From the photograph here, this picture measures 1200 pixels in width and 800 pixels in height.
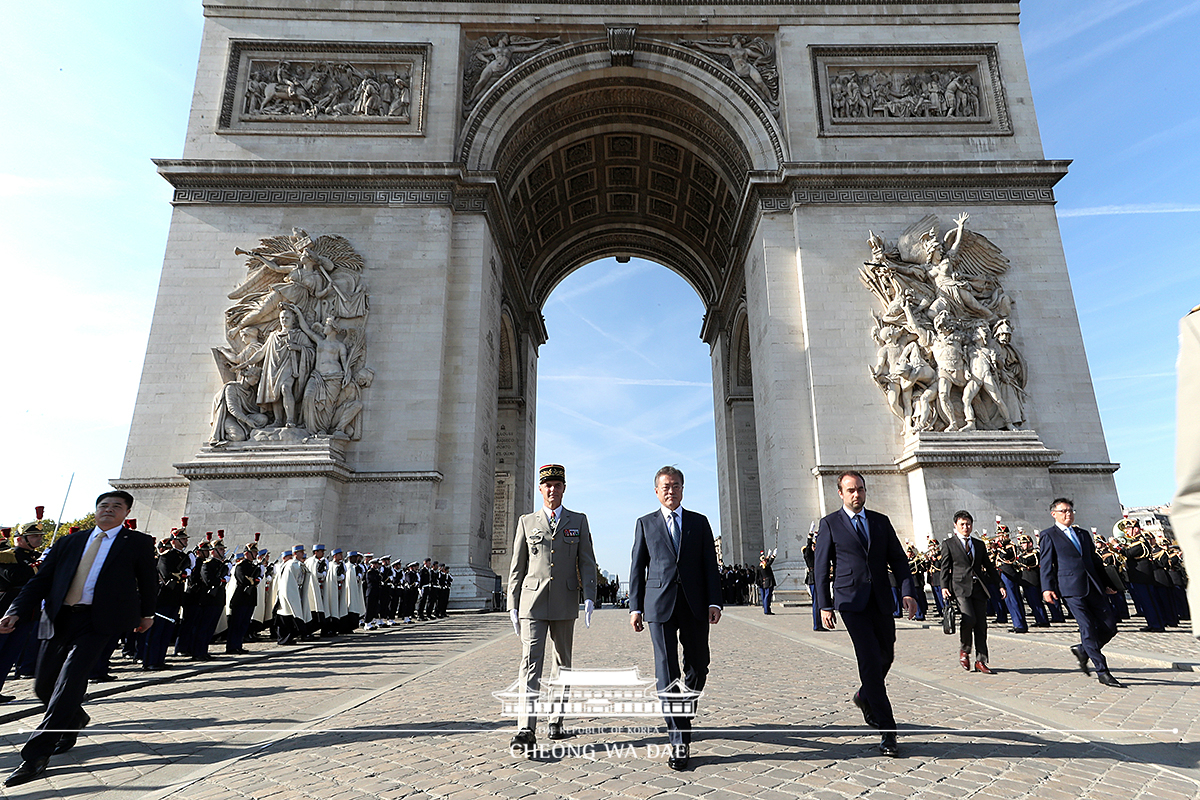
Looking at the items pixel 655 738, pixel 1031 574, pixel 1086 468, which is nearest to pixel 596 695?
pixel 655 738

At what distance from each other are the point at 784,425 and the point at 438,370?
9.64 meters

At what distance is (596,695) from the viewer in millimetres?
4848

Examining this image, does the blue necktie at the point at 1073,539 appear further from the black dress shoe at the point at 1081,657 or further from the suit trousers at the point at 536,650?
the suit trousers at the point at 536,650

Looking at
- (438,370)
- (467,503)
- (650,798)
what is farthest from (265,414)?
(650,798)

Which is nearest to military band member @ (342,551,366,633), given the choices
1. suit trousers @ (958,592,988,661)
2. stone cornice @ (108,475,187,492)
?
stone cornice @ (108,475,187,492)

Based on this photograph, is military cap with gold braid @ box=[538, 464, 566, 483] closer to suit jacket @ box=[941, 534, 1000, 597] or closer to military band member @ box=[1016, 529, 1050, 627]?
suit jacket @ box=[941, 534, 1000, 597]

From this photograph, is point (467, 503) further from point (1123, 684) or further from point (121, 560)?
point (1123, 684)

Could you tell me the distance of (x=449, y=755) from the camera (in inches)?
159

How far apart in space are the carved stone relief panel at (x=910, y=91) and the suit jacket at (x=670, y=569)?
19.3 m

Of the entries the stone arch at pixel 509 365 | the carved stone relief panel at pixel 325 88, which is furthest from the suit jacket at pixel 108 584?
the stone arch at pixel 509 365

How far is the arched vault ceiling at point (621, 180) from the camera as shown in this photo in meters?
22.3

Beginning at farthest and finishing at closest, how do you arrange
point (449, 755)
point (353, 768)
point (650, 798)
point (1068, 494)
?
point (1068, 494) → point (449, 755) → point (353, 768) → point (650, 798)

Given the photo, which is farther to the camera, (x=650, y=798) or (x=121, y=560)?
(x=121, y=560)

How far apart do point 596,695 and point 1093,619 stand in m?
5.00
